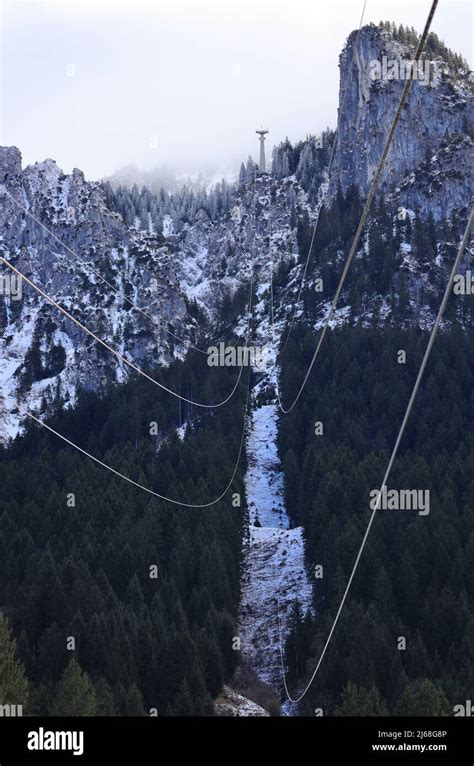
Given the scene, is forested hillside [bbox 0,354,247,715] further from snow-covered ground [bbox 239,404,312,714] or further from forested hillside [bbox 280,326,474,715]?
forested hillside [bbox 280,326,474,715]

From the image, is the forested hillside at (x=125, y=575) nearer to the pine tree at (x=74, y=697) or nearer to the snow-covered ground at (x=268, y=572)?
the pine tree at (x=74, y=697)

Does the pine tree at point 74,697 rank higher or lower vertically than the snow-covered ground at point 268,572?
lower

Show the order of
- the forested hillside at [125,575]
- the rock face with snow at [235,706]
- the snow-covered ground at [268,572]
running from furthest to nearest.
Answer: the snow-covered ground at [268,572] → the rock face with snow at [235,706] → the forested hillside at [125,575]

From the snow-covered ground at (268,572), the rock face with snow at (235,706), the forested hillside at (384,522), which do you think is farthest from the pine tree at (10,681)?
the snow-covered ground at (268,572)

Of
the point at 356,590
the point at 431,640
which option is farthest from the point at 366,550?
the point at 431,640

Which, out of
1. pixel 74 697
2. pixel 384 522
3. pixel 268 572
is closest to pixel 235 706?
pixel 74 697

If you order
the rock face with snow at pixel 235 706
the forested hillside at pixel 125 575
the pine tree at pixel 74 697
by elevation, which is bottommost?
the rock face with snow at pixel 235 706

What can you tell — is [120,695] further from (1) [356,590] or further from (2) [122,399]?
(2) [122,399]

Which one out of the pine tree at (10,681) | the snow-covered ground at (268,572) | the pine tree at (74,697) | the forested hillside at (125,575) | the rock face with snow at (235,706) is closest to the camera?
the pine tree at (10,681)

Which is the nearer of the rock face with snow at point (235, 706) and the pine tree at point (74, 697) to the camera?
the pine tree at point (74, 697)
